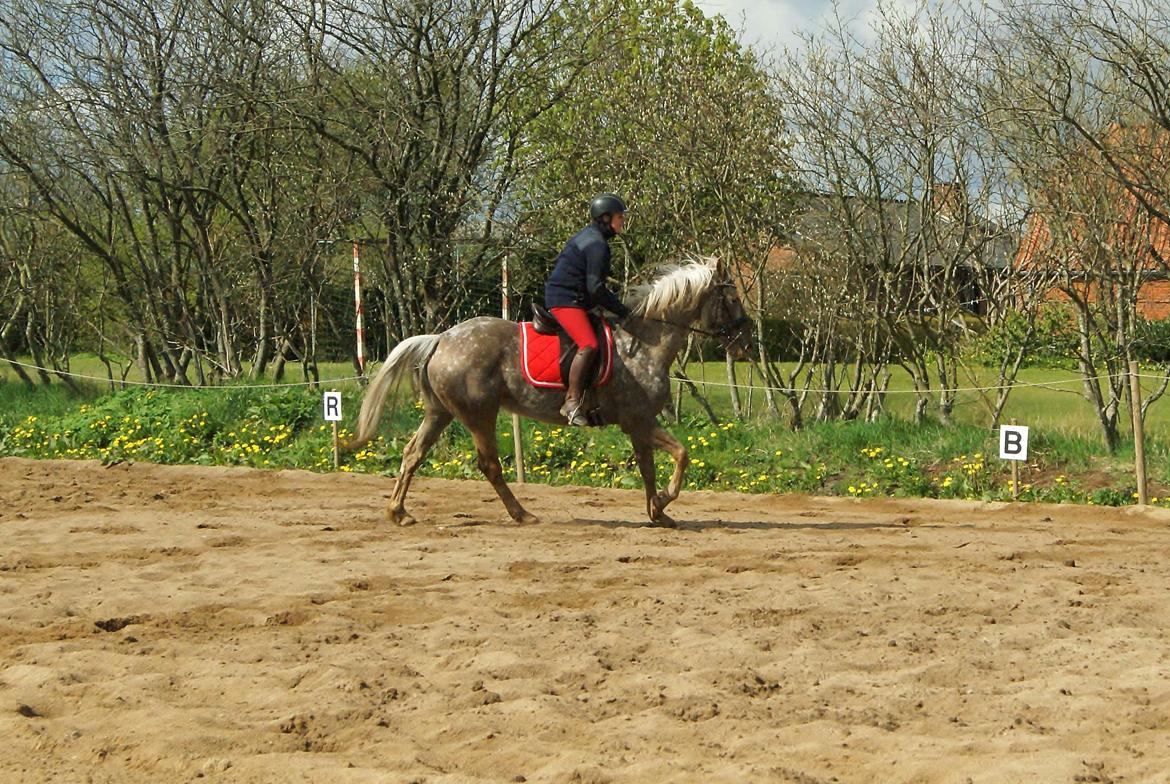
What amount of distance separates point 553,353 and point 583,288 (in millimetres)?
615

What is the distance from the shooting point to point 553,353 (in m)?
11.5

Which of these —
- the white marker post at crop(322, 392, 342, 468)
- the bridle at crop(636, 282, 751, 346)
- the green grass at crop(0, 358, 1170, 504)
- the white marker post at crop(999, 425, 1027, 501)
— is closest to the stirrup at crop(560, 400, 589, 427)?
the bridle at crop(636, 282, 751, 346)

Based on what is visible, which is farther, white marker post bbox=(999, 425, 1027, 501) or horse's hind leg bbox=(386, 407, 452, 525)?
white marker post bbox=(999, 425, 1027, 501)

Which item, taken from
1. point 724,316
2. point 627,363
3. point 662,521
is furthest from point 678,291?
point 662,521

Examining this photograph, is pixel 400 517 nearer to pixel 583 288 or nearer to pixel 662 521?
pixel 662 521

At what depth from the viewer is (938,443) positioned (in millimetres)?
14305

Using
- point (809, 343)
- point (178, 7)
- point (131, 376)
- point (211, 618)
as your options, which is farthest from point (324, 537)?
point (131, 376)

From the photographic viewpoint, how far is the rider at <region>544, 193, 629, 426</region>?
1101 cm

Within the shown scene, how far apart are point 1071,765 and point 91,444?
15.7 meters

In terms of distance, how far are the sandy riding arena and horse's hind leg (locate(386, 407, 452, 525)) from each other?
0.85 feet

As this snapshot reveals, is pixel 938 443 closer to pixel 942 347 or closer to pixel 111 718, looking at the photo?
pixel 942 347

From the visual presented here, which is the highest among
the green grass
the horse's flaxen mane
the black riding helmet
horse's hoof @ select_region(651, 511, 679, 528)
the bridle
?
the black riding helmet

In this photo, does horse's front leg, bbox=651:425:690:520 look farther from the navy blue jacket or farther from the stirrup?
the navy blue jacket

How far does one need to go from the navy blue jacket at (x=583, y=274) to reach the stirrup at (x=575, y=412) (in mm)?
786
